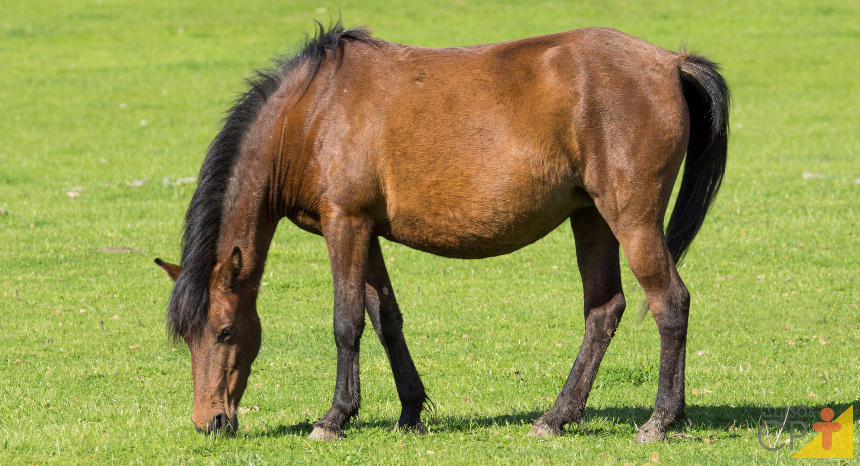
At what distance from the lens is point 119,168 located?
17.6 m

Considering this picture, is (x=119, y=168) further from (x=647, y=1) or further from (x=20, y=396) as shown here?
(x=647, y=1)

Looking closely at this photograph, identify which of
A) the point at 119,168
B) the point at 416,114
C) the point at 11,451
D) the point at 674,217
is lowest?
the point at 119,168

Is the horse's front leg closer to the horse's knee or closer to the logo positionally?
the horse's knee

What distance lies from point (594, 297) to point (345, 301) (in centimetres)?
197

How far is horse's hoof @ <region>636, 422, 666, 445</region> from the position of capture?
600 cm

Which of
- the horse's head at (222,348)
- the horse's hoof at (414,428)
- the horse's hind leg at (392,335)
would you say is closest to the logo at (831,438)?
the horse's hoof at (414,428)

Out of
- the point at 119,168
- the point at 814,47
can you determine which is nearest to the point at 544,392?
the point at 119,168

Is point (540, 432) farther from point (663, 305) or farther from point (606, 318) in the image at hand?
point (663, 305)

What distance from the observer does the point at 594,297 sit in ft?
21.9

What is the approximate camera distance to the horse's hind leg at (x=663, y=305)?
5902 mm

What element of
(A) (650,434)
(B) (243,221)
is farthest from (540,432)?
(B) (243,221)

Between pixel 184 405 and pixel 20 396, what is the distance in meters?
1.51

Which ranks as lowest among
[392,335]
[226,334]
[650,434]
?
[650,434]

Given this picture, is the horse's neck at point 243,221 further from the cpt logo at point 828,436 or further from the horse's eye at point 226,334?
the cpt logo at point 828,436
